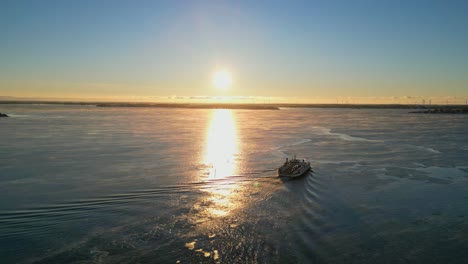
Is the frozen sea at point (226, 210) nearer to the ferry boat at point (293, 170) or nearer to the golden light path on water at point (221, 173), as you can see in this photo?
the golden light path on water at point (221, 173)

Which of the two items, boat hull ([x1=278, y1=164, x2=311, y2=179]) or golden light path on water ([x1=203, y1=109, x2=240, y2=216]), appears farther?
boat hull ([x1=278, y1=164, x2=311, y2=179])

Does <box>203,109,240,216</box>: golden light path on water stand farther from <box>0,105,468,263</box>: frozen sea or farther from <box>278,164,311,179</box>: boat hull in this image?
<box>278,164,311,179</box>: boat hull

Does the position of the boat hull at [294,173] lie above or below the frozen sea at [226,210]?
above

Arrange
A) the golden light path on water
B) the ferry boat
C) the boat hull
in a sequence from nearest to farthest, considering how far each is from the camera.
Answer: the golden light path on water
the boat hull
the ferry boat

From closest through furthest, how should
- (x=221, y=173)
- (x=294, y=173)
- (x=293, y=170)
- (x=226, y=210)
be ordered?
(x=226, y=210) < (x=294, y=173) < (x=293, y=170) < (x=221, y=173)

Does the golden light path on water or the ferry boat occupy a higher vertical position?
the ferry boat

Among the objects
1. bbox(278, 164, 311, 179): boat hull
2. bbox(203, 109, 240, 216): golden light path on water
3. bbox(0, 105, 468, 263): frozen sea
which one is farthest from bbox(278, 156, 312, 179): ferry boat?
bbox(203, 109, 240, 216): golden light path on water

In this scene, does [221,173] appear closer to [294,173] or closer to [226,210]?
[294,173]

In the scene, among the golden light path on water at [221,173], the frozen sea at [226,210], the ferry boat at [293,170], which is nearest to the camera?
the frozen sea at [226,210]

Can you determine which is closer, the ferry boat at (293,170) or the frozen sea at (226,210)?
the frozen sea at (226,210)

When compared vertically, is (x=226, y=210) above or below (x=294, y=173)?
below

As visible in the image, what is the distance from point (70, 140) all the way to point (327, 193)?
48.1 metres

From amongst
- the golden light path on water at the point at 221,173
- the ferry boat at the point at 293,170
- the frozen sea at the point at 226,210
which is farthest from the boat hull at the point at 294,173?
the golden light path on water at the point at 221,173

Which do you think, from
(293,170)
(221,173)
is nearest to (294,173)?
(293,170)
